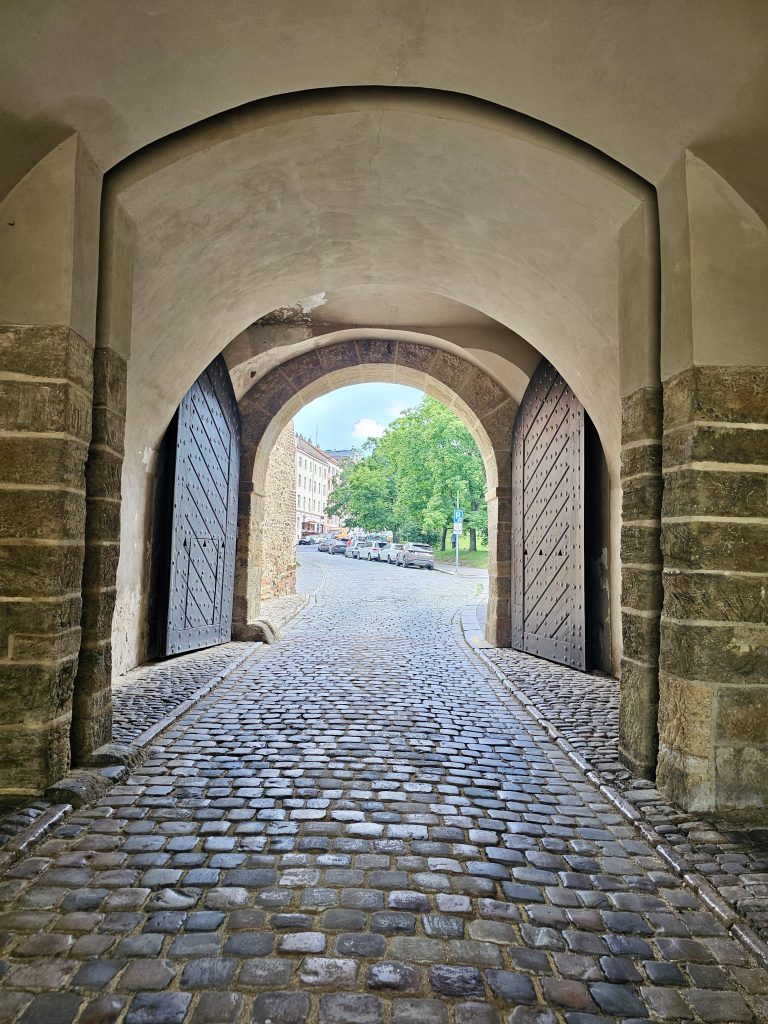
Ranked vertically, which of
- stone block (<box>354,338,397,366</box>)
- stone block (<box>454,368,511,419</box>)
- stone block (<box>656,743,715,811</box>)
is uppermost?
stone block (<box>354,338,397,366</box>)

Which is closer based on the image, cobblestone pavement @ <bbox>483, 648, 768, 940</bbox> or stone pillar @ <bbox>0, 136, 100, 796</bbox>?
cobblestone pavement @ <bbox>483, 648, 768, 940</bbox>

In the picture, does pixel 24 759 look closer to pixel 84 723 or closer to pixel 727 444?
pixel 84 723

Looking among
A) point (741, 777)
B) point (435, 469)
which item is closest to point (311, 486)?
point (435, 469)

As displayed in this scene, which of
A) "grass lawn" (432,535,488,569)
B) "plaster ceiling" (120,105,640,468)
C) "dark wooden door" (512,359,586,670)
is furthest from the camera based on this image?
"grass lawn" (432,535,488,569)

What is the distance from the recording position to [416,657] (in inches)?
247

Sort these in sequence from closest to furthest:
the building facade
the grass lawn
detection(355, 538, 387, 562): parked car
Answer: the grass lawn, detection(355, 538, 387, 562): parked car, the building facade

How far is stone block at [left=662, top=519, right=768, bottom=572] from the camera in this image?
262 cm

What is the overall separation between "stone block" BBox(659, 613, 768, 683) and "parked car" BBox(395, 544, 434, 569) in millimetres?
22541

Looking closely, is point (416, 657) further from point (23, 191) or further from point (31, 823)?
point (23, 191)

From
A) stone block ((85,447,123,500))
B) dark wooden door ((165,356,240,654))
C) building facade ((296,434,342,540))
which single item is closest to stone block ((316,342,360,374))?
dark wooden door ((165,356,240,654))

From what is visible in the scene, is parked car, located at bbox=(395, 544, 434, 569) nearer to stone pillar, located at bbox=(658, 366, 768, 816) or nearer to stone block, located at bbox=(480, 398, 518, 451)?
stone block, located at bbox=(480, 398, 518, 451)

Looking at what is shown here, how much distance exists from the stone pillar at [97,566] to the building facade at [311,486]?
49966 mm

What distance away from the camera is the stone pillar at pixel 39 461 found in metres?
2.59

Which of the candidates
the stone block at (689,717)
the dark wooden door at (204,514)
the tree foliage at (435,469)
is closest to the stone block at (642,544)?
the stone block at (689,717)
